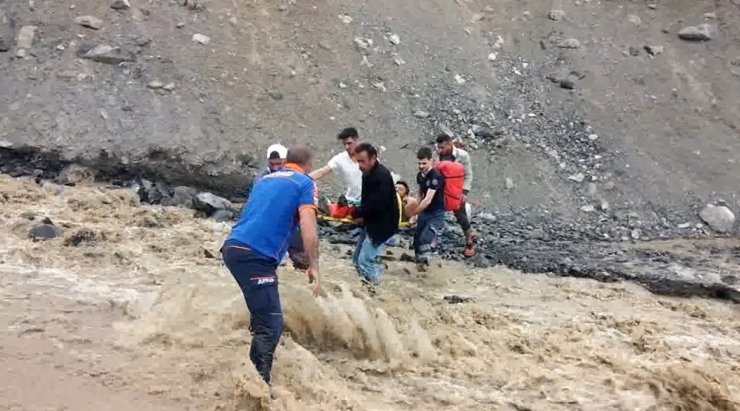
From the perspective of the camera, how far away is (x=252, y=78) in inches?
563

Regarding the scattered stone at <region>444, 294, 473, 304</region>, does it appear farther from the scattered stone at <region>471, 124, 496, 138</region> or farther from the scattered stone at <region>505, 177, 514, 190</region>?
the scattered stone at <region>471, 124, 496, 138</region>

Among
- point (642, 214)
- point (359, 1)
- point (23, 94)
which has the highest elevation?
point (359, 1)

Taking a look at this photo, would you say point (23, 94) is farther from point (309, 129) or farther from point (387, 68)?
point (387, 68)

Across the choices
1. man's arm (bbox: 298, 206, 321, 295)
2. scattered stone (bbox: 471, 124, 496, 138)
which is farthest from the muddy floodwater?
scattered stone (bbox: 471, 124, 496, 138)

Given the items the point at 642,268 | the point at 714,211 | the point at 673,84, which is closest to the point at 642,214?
the point at 714,211

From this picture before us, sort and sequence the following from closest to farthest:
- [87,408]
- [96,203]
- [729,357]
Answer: [87,408] < [729,357] < [96,203]

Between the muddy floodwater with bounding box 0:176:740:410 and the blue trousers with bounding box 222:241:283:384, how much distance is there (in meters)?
0.25

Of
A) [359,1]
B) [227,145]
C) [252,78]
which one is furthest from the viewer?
[359,1]

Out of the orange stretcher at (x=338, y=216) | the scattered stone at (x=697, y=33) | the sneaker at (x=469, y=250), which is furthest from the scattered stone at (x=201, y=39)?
the scattered stone at (x=697, y=33)

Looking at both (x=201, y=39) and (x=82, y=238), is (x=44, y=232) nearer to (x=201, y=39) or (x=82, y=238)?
(x=82, y=238)

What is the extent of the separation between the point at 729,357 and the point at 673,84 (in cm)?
891

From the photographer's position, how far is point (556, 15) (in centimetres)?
1691

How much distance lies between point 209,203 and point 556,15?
347 inches

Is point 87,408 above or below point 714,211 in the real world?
above
